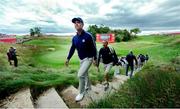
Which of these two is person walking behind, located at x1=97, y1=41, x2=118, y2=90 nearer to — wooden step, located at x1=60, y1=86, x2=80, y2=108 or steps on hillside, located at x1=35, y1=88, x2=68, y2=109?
wooden step, located at x1=60, y1=86, x2=80, y2=108

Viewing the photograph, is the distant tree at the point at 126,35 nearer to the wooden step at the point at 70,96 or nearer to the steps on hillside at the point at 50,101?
the wooden step at the point at 70,96

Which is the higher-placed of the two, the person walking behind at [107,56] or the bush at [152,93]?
the bush at [152,93]

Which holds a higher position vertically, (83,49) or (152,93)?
(83,49)

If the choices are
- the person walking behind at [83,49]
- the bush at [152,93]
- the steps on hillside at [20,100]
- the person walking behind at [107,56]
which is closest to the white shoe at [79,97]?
the person walking behind at [83,49]

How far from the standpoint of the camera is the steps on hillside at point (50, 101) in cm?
753

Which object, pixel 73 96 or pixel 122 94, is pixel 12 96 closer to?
pixel 73 96

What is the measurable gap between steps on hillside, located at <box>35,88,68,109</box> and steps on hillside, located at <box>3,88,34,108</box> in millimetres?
293

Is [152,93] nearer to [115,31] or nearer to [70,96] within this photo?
→ [70,96]

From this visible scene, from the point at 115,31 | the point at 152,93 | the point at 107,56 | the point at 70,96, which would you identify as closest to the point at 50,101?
the point at 70,96

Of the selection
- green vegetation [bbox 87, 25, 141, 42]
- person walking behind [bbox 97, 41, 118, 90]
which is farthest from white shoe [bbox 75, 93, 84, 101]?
green vegetation [bbox 87, 25, 141, 42]

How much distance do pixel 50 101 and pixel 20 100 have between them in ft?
2.38

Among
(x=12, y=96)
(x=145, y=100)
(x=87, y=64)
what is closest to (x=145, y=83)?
(x=145, y=100)

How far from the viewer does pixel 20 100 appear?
754 centimetres

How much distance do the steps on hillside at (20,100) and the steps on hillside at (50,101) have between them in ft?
0.96
